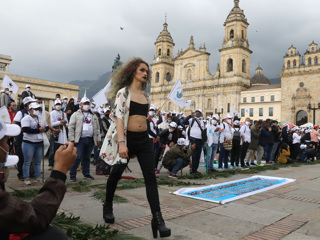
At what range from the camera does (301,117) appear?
45656 millimetres

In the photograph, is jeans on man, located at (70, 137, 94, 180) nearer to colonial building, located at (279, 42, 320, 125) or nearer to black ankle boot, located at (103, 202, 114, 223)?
black ankle boot, located at (103, 202, 114, 223)

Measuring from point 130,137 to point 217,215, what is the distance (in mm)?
1621

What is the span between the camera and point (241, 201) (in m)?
4.54

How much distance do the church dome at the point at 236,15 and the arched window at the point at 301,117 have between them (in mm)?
23037

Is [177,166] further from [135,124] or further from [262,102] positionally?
[262,102]

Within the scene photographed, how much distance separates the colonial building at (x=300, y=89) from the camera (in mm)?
44906

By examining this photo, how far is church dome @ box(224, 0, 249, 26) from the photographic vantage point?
185 ft

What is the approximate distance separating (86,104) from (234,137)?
5329 millimetres

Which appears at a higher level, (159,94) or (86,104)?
(159,94)

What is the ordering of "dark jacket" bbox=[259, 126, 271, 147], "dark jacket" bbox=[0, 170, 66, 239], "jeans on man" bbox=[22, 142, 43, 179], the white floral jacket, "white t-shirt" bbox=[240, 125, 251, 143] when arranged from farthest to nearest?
1. "dark jacket" bbox=[259, 126, 271, 147]
2. "white t-shirt" bbox=[240, 125, 251, 143]
3. "jeans on man" bbox=[22, 142, 43, 179]
4. the white floral jacket
5. "dark jacket" bbox=[0, 170, 66, 239]

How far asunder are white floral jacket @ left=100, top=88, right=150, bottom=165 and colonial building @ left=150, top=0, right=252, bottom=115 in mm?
51427

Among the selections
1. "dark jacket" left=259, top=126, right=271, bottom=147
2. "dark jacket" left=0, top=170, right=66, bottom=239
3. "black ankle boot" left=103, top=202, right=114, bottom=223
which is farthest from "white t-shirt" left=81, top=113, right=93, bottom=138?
"dark jacket" left=259, top=126, right=271, bottom=147

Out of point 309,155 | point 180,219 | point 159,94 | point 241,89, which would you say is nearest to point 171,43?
point 159,94

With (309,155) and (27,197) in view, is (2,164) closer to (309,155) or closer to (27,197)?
(27,197)
